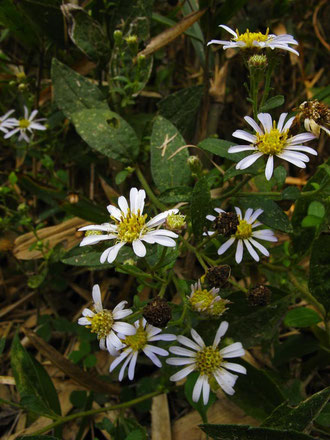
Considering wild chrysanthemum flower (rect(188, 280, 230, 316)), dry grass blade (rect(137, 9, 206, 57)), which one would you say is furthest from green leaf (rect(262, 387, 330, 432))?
dry grass blade (rect(137, 9, 206, 57))

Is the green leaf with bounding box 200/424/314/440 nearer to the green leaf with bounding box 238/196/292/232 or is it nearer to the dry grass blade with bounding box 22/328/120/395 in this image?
the green leaf with bounding box 238/196/292/232

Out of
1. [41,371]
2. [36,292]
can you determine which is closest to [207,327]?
[41,371]

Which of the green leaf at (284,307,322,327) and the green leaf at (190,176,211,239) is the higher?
the green leaf at (190,176,211,239)

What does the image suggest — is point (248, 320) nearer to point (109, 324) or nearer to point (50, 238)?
point (109, 324)

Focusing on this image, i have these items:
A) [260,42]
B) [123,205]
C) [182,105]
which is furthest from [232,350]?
[182,105]

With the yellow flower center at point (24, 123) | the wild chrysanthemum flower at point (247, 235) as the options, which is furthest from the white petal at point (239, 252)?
the yellow flower center at point (24, 123)

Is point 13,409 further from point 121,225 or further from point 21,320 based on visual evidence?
point 121,225
